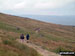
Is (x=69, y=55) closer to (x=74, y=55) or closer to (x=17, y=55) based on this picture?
(x=74, y=55)

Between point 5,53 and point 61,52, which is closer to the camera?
point 5,53

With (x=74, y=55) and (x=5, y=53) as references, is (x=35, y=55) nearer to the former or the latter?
(x=5, y=53)

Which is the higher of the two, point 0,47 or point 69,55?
point 0,47

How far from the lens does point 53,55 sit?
21.7 meters

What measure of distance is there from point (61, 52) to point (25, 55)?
25.3ft

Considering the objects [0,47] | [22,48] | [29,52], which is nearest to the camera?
[0,47]

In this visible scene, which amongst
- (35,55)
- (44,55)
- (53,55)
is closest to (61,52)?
(53,55)

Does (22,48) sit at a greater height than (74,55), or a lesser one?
greater

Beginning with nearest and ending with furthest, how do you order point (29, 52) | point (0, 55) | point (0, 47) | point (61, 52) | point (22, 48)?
point (0, 55) → point (0, 47) → point (29, 52) → point (22, 48) → point (61, 52)

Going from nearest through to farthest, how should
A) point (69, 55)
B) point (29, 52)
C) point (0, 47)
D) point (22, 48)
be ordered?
point (0, 47) → point (29, 52) → point (22, 48) → point (69, 55)

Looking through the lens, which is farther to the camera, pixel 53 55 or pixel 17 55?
pixel 53 55

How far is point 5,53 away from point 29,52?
387cm

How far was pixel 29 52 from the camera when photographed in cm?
1862

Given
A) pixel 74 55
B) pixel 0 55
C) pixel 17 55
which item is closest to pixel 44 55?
pixel 74 55
